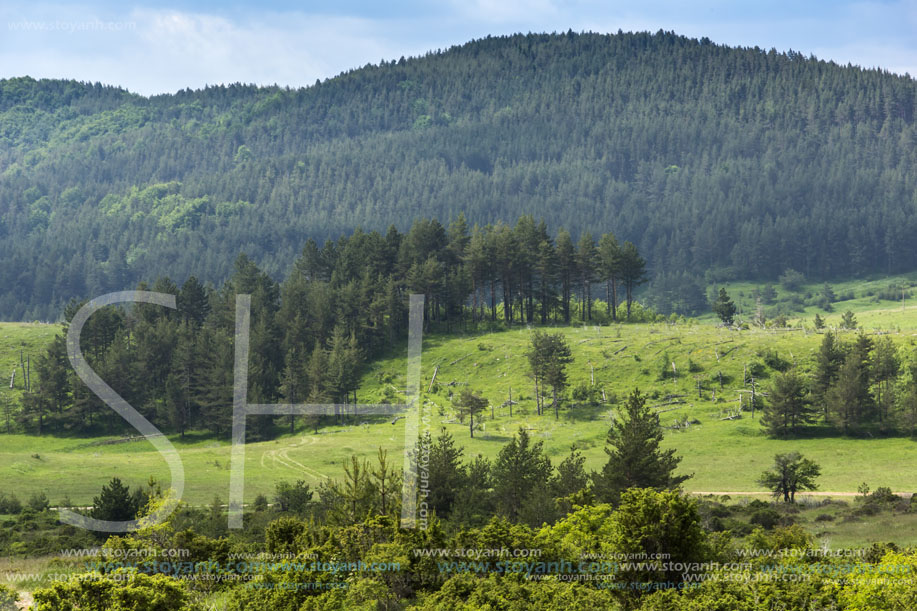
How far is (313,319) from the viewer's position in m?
123

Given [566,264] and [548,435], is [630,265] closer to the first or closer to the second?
[566,264]

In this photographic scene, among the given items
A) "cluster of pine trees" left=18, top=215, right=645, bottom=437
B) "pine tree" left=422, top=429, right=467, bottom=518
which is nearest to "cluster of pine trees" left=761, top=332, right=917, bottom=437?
"pine tree" left=422, top=429, right=467, bottom=518

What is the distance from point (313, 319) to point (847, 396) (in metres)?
70.4

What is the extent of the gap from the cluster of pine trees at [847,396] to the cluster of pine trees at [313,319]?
43120 mm

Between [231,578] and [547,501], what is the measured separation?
20014 millimetres

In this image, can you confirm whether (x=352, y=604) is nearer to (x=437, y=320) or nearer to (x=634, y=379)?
(x=634, y=379)

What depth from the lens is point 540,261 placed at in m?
126

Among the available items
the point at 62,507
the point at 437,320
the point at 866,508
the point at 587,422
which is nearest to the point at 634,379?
the point at 587,422

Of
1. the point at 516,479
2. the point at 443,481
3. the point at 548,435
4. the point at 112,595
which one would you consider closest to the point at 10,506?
the point at 443,481

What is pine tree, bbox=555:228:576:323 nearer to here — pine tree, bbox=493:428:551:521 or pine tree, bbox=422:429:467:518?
pine tree, bbox=493:428:551:521

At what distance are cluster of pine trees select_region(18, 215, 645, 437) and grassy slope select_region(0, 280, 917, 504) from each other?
18.1ft

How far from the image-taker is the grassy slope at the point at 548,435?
243 ft

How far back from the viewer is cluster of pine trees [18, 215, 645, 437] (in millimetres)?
108312

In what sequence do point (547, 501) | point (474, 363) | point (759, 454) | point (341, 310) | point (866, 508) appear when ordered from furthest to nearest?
point (341, 310) < point (474, 363) < point (759, 454) < point (866, 508) < point (547, 501)
